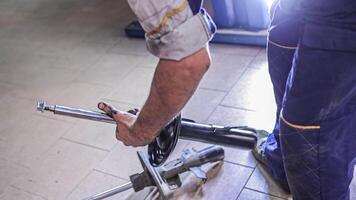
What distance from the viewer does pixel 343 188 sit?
3.40 ft

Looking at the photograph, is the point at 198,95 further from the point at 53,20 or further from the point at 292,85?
the point at 53,20

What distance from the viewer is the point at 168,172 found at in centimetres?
137

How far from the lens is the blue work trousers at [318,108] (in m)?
0.82

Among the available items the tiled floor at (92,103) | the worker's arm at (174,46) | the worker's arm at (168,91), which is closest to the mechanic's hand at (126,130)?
the worker's arm at (168,91)

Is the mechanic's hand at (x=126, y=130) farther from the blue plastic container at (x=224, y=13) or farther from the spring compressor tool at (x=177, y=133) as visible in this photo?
the blue plastic container at (x=224, y=13)

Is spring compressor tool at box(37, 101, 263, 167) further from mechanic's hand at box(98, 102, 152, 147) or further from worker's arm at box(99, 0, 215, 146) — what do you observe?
worker's arm at box(99, 0, 215, 146)

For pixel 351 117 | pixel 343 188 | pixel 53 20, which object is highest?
pixel 351 117

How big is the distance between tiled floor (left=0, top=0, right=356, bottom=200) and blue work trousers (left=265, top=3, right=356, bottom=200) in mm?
377

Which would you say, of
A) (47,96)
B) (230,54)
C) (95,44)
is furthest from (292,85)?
(95,44)

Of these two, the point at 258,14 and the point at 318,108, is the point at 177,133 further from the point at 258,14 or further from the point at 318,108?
the point at 258,14

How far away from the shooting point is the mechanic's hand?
0.91 metres

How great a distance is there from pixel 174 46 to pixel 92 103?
1.49 meters

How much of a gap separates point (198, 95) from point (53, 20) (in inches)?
73.3

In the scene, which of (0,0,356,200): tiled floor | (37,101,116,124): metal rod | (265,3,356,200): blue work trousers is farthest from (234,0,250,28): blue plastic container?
(37,101,116,124): metal rod
